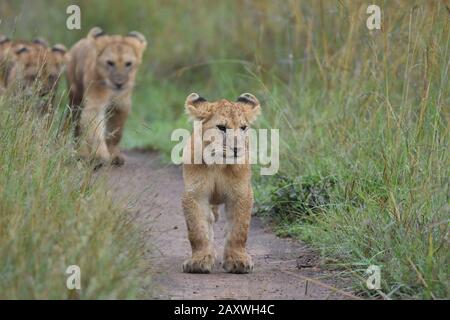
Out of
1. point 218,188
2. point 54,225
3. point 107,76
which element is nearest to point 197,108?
point 218,188

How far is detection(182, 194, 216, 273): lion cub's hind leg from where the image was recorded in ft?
21.8

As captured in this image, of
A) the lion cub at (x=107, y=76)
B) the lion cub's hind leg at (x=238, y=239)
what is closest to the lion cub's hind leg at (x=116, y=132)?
the lion cub at (x=107, y=76)

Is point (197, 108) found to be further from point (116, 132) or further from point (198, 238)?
point (116, 132)

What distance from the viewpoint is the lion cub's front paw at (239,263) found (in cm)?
671

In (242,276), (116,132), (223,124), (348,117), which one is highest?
(223,124)

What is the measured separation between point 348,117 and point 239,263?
105 inches

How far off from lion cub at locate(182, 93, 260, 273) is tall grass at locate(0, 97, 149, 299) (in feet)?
1.72

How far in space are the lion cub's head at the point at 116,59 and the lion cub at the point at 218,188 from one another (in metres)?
4.06

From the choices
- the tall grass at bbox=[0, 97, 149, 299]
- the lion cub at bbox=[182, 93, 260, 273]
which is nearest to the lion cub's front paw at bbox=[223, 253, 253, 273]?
the lion cub at bbox=[182, 93, 260, 273]

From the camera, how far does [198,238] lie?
6.68 metres

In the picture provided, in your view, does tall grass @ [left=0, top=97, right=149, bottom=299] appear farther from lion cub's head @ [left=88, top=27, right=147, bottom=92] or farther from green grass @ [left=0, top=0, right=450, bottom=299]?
lion cub's head @ [left=88, top=27, right=147, bottom=92]

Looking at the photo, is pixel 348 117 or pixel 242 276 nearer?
pixel 242 276

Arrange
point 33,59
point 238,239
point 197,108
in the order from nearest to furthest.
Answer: point 238,239 < point 197,108 < point 33,59

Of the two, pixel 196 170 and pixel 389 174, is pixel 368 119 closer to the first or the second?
pixel 389 174
